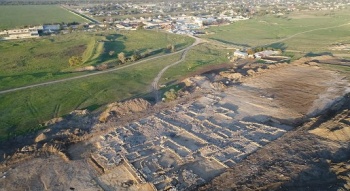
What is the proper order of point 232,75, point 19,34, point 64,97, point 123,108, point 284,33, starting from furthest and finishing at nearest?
1. point 19,34
2. point 284,33
3. point 232,75
4. point 64,97
5. point 123,108

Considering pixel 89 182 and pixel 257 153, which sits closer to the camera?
pixel 89 182

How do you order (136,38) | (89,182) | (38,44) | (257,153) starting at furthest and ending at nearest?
(136,38) → (38,44) → (257,153) → (89,182)

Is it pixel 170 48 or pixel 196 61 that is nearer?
pixel 196 61

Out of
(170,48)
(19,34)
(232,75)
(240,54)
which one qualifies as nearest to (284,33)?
(240,54)

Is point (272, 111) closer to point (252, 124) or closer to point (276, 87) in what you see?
point (252, 124)

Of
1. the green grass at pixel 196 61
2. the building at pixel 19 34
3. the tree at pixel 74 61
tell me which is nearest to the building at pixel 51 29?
the building at pixel 19 34

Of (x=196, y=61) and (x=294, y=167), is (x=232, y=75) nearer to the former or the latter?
(x=196, y=61)

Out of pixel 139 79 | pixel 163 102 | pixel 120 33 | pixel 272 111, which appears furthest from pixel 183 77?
pixel 120 33
